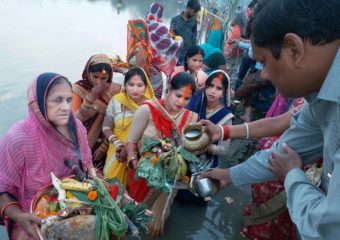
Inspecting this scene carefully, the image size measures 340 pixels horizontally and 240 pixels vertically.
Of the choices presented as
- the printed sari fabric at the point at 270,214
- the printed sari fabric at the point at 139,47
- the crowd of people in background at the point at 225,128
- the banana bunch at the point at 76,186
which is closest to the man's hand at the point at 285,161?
the crowd of people in background at the point at 225,128

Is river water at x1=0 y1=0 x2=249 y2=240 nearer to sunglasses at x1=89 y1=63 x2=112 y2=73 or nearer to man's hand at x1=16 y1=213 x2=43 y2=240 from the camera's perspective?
man's hand at x1=16 y1=213 x2=43 y2=240

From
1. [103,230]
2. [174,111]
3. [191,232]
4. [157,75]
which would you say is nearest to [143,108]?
[174,111]

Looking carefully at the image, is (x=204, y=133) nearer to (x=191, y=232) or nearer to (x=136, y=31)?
(x=191, y=232)

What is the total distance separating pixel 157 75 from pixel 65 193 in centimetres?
352

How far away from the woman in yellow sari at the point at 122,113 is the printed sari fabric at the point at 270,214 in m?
1.25

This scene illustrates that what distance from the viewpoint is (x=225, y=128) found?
2.55 meters

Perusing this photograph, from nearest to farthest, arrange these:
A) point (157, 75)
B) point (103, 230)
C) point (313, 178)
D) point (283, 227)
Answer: point (103, 230) < point (313, 178) < point (283, 227) < point (157, 75)

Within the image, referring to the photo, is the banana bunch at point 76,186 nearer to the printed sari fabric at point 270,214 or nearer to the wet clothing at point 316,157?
the wet clothing at point 316,157

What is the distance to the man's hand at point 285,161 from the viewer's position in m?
1.54

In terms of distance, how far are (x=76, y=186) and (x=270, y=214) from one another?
1.71 m

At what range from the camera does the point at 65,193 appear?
71.1 inches

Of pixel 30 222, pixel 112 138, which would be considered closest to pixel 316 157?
pixel 30 222

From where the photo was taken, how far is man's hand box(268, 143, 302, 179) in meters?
1.54

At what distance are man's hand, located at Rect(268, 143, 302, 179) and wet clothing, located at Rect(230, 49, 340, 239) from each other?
0.08 m
